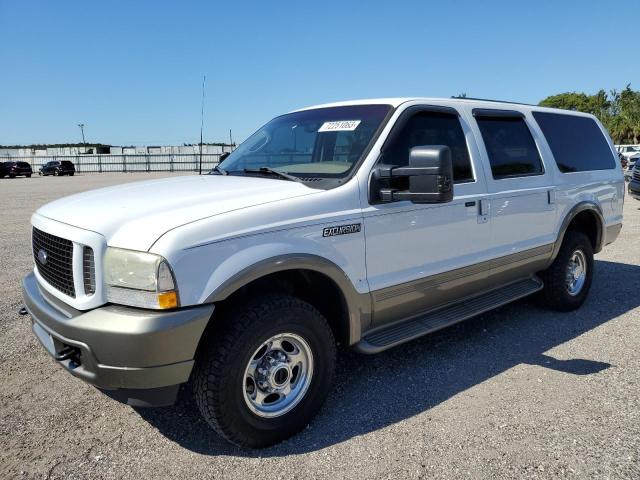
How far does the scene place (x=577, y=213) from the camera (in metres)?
4.87

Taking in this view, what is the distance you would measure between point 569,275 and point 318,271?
131 inches

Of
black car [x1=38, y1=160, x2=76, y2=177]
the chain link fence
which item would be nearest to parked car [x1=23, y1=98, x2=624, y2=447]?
black car [x1=38, y1=160, x2=76, y2=177]

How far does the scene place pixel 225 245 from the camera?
8.12ft

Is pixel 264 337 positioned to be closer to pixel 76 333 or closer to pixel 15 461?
pixel 76 333

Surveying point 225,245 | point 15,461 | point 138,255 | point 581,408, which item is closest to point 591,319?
point 581,408

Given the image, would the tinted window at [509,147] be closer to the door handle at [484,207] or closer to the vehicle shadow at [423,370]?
the door handle at [484,207]

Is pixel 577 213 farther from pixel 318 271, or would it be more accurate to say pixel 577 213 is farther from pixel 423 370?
pixel 318 271

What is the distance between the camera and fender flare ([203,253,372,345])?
248cm

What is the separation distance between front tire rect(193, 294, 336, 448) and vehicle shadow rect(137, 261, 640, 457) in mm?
168

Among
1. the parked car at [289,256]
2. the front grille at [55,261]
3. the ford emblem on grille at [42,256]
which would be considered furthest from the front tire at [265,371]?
the ford emblem on grille at [42,256]

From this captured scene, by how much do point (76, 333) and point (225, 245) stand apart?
0.82 meters

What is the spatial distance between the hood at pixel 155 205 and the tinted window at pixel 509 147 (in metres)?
1.82

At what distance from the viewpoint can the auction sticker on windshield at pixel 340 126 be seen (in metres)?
3.46

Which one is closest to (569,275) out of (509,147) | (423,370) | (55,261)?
(509,147)
